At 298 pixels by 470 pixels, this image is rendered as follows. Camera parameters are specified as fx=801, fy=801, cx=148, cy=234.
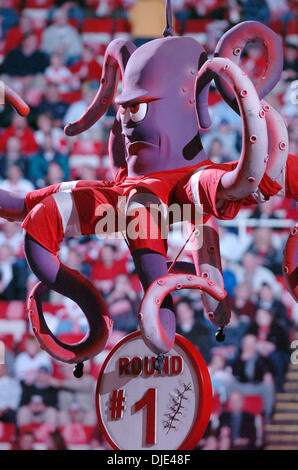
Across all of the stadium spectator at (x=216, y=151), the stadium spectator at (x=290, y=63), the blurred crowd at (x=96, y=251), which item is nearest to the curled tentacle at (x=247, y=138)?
the blurred crowd at (x=96, y=251)

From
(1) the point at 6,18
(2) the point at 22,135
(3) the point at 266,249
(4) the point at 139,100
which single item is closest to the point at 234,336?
(3) the point at 266,249

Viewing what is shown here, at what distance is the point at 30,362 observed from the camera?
11.1ft

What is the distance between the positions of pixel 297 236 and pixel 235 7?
2239 millimetres

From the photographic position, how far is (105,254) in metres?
3.48

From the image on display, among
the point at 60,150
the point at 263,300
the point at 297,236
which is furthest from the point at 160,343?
the point at 60,150

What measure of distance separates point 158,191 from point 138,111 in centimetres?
20

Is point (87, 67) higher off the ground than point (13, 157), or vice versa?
point (87, 67)

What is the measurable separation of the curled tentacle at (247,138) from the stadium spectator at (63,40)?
2.37 meters

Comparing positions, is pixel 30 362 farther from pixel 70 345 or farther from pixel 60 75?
pixel 70 345

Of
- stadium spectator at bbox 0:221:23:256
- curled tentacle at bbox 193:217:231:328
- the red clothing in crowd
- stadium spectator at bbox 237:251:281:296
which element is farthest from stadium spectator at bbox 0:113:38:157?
curled tentacle at bbox 193:217:231:328

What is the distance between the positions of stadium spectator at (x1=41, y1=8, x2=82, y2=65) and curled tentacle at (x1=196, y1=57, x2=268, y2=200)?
2.37 metres

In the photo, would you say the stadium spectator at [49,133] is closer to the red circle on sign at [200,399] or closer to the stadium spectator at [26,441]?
the stadium spectator at [26,441]
